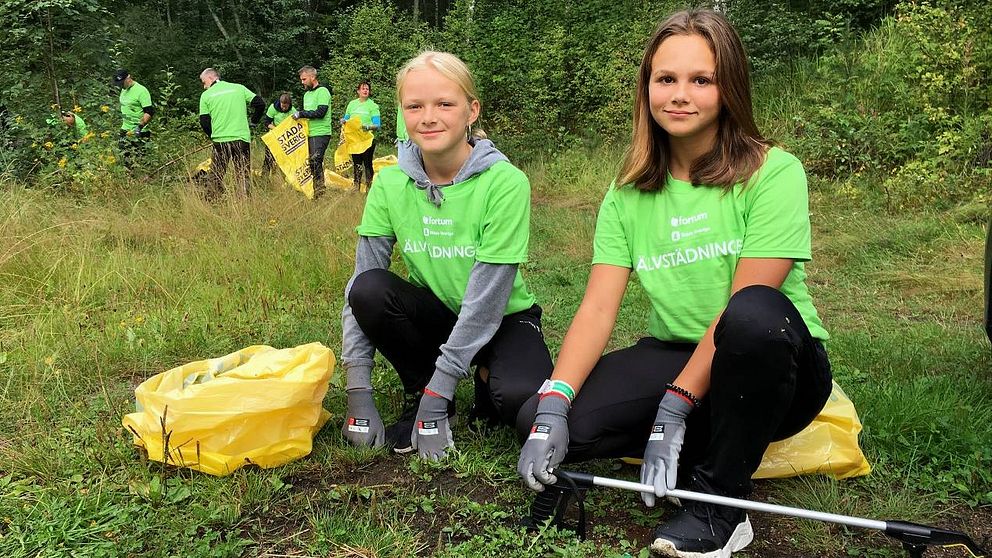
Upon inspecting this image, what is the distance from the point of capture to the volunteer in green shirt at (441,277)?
2.23 metres

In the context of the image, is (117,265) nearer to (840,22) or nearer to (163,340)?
(163,340)

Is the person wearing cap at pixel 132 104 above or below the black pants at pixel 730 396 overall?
above

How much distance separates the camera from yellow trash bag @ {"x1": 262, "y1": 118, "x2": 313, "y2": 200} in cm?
886

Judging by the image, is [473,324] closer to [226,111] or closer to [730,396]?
[730,396]

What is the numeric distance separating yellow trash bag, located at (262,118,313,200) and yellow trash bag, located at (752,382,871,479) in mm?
7475

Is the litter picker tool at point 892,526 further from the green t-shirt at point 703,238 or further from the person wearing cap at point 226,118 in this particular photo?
the person wearing cap at point 226,118

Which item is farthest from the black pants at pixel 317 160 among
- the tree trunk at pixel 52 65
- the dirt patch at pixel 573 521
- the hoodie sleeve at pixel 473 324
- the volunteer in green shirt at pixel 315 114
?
the dirt patch at pixel 573 521

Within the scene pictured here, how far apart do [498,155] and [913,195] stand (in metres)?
5.68

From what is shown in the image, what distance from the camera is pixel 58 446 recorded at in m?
2.29

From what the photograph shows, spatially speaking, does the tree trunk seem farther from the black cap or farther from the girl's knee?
the girl's knee

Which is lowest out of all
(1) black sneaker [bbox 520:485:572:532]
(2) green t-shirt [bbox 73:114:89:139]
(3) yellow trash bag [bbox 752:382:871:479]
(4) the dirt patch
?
(4) the dirt patch

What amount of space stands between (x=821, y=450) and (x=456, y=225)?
126cm

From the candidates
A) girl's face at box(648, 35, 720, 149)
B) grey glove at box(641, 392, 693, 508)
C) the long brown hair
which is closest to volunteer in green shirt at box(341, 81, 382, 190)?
the long brown hair

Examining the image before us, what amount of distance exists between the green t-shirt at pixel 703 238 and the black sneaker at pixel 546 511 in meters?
0.55
